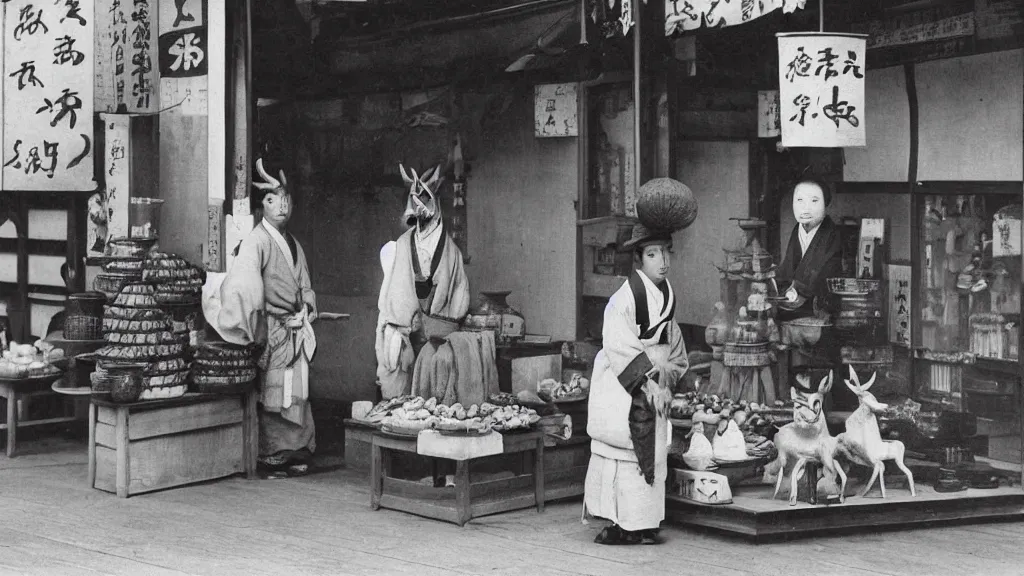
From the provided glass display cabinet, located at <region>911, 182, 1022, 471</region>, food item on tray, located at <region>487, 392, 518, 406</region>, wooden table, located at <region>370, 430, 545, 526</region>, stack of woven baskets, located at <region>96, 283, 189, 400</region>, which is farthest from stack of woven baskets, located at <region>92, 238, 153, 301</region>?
glass display cabinet, located at <region>911, 182, 1022, 471</region>

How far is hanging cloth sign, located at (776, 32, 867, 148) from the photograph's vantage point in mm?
7535

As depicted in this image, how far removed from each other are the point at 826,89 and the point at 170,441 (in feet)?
17.4

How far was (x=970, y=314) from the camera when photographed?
29.4 ft

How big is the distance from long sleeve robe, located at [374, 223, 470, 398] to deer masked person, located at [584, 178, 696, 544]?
204cm

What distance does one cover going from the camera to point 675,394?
855 cm

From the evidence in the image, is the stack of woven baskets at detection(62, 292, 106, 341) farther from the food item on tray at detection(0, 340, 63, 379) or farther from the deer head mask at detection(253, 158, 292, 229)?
the deer head mask at detection(253, 158, 292, 229)

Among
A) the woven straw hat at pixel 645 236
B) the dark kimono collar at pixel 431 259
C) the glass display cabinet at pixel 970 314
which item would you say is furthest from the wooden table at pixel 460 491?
the glass display cabinet at pixel 970 314

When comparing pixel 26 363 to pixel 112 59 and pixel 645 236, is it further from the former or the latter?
pixel 645 236

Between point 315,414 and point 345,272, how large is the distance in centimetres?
148

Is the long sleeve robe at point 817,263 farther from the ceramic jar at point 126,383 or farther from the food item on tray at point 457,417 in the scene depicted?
the ceramic jar at point 126,383

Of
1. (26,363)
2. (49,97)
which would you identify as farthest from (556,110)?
(26,363)

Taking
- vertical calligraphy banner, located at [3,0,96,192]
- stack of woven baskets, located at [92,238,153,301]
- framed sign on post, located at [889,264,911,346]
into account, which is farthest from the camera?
vertical calligraphy banner, located at [3,0,96,192]

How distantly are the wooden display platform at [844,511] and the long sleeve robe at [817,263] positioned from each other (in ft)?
5.11

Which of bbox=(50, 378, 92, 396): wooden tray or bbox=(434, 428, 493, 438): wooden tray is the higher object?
bbox=(50, 378, 92, 396): wooden tray
